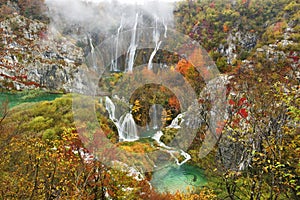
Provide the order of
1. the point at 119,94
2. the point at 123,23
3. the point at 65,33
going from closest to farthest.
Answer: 1. the point at 119,94
2. the point at 123,23
3. the point at 65,33

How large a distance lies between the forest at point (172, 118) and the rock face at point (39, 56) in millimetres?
262

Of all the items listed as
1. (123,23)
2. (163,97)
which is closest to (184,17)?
(123,23)

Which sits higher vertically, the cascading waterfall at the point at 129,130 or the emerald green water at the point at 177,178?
the cascading waterfall at the point at 129,130

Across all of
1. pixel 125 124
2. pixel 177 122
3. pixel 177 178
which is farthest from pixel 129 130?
pixel 177 178

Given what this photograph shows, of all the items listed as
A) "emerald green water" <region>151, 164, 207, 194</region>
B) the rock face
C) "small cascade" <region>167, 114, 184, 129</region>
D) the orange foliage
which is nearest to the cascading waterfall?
"small cascade" <region>167, 114, 184, 129</region>

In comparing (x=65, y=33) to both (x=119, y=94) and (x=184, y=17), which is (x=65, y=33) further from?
(x=119, y=94)

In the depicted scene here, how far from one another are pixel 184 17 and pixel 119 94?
70.3ft

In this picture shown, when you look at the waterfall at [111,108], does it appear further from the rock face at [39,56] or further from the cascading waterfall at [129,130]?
the rock face at [39,56]

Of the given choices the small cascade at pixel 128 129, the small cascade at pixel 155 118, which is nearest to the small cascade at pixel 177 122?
the small cascade at pixel 155 118

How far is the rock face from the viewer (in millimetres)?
33612

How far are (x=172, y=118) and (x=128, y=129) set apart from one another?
4.92 m

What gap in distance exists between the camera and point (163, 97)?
17938mm

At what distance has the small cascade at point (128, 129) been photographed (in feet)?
52.2

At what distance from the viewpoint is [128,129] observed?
1636 centimetres
